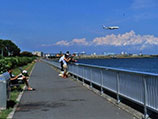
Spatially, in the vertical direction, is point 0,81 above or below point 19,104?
above

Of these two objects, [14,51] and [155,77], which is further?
[14,51]

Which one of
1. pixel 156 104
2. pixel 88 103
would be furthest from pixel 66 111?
pixel 156 104

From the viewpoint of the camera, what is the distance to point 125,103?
966 centimetres

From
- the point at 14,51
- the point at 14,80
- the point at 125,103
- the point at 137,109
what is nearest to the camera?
the point at 137,109

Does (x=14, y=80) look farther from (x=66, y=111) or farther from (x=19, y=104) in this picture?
(x=66, y=111)

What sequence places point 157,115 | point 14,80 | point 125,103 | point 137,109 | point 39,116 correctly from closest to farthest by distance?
point 157,115 < point 39,116 < point 137,109 < point 125,103 < point 14,80

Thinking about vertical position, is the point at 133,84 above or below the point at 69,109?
above

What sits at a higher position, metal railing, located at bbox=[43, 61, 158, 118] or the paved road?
metal railing, located at bbox=[43, 61, 158, 118]

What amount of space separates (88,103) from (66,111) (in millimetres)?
1634

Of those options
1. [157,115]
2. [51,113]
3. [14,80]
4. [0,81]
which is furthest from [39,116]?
[14,80]

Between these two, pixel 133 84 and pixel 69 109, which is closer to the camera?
pixel 133 84

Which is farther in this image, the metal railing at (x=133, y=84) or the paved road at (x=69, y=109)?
the paved road at (x=69, y=109)

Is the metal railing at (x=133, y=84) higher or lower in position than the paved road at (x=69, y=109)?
higher

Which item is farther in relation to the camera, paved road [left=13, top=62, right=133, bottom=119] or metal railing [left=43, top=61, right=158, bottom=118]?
paved road [left=13, top=62, right=133, bottom=119]
